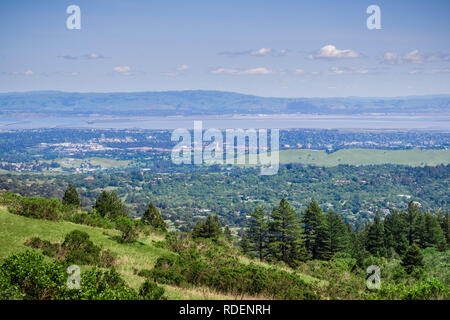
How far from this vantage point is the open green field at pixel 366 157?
116 meters

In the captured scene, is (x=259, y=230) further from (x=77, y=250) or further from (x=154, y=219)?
(x=77, y=250)

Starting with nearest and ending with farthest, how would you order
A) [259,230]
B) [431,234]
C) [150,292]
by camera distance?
[150,292] → [259,230] → [431,234]

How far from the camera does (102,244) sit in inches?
392

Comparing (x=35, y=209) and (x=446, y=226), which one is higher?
(x=35, y=209)

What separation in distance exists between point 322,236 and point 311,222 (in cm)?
118

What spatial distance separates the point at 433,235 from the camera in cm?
2564

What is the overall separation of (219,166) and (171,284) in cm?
10670

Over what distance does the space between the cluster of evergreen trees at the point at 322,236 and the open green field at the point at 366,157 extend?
9004 centimetres

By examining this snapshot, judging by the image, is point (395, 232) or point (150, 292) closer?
point (150, 292)

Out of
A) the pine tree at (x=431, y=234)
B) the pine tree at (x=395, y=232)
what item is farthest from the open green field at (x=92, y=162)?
the pine tree at (x=431, y=234)

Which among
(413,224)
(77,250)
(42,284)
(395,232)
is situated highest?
(42,284)

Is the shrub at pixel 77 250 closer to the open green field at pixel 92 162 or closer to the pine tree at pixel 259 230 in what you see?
the pine tree at pixel 259 230

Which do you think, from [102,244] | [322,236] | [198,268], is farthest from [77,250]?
[322,236]
